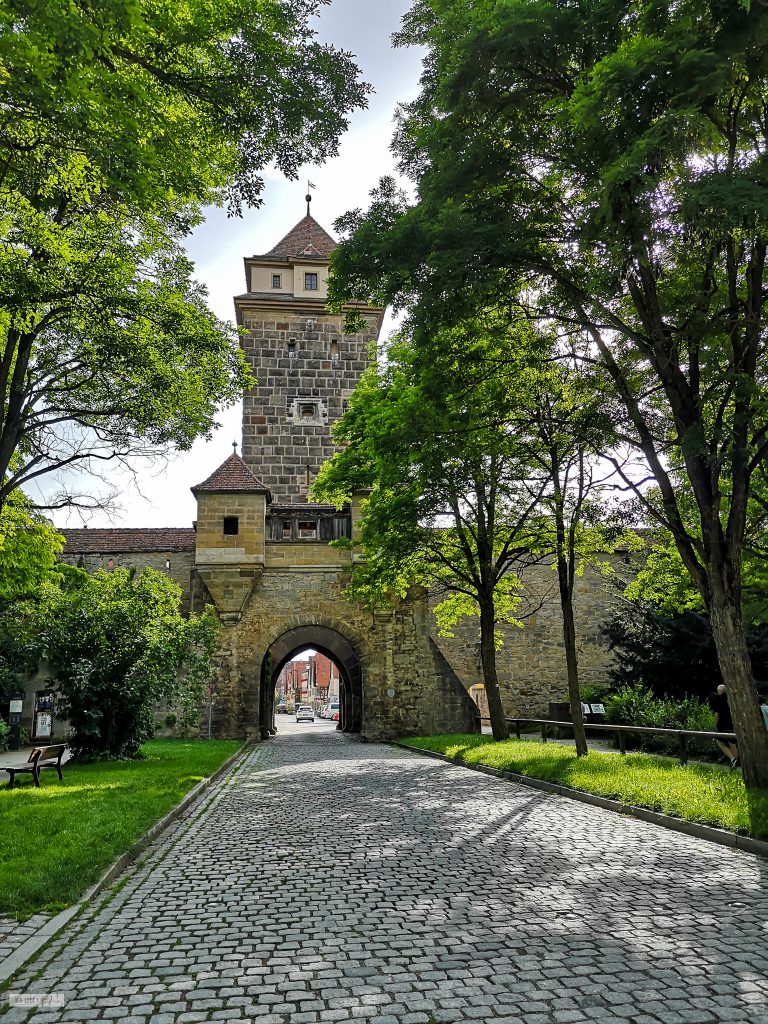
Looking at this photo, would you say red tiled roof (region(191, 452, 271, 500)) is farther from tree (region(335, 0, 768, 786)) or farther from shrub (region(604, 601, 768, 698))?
tree (region(335, 0, 768, 786))

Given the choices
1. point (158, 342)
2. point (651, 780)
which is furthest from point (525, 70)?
point (651, 780)

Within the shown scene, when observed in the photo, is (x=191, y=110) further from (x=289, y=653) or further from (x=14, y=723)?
(x=289, y=653)

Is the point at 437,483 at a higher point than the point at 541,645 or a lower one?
higher

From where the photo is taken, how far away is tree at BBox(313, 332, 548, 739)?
11.4m

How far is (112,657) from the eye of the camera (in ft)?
54.0

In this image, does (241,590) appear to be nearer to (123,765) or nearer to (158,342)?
(123,765)

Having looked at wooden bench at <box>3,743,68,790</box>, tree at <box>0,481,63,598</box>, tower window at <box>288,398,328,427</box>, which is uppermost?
tower window at <box>288,398,328,427</box>

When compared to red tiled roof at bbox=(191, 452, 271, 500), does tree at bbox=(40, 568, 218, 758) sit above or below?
below

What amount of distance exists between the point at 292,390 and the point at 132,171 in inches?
1021

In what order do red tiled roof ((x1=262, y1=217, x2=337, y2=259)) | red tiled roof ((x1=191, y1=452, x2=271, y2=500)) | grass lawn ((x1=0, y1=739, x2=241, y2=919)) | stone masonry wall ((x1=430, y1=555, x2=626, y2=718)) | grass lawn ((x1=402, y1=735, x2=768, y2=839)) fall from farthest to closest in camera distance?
red tiled roof ((x1=262, y1=217, x2=337, y2=259)) < stone masonry wall ((x1=430, y1=555, x2=626, y2=718)) < red tiled roof ((x1=191, y1=452, x2=271, y2=500)) < grass lawn ((x1=402, y1=735, x2=768, y2=839)) < grass lawn ((x1=0, y1=739, x2=241, y2=919))

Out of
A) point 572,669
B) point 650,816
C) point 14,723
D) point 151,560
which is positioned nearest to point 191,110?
point 650,816

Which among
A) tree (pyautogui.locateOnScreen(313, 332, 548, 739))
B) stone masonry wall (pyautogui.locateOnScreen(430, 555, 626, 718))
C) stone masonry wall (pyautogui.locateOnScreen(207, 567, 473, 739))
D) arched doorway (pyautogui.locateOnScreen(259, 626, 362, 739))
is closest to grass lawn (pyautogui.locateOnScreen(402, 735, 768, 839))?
tree (pyautogui.locateOnScreen(313, 332, 548, 739))

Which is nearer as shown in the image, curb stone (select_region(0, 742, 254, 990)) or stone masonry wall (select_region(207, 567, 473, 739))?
curb stone (select_region(0, 742, 254, 990))

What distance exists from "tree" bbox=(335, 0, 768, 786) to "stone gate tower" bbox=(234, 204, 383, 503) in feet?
70.8
